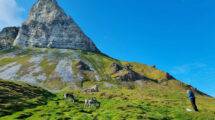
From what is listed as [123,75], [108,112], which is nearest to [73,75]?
[123,75]

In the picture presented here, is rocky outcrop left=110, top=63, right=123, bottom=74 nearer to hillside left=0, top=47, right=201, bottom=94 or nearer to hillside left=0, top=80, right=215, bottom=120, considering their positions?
hillside left=0, top=47, right=201, bottom=94

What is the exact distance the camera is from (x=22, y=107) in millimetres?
28156

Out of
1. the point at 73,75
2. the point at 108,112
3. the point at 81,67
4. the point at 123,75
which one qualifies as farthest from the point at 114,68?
the point at 108,112

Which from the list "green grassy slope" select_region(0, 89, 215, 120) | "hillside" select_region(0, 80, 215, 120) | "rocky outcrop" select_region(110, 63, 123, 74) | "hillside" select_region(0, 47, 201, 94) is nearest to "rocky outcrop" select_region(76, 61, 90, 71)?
"hillside" select_region(0, 47, 201, 94)

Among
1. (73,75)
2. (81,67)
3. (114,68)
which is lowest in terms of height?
(73,75)

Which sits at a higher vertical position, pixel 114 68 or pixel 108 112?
pixel 114 68

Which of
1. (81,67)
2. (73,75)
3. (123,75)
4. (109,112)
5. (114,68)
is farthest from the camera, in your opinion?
(114,68)

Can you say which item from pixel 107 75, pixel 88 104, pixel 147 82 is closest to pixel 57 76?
pixel 107 75

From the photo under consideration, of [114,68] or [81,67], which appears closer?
[81,67]

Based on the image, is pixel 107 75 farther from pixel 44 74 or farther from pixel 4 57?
pixel 4 57

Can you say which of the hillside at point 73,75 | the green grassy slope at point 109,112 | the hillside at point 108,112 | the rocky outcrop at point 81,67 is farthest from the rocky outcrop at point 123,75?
the green grassy slope at point 109,112

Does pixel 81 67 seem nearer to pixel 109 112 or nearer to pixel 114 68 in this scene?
pixel 114 68

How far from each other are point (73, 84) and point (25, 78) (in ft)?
117

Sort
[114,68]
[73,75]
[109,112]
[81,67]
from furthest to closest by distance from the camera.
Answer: [114,68] → [81,67] → [73,75] → [109,112]
